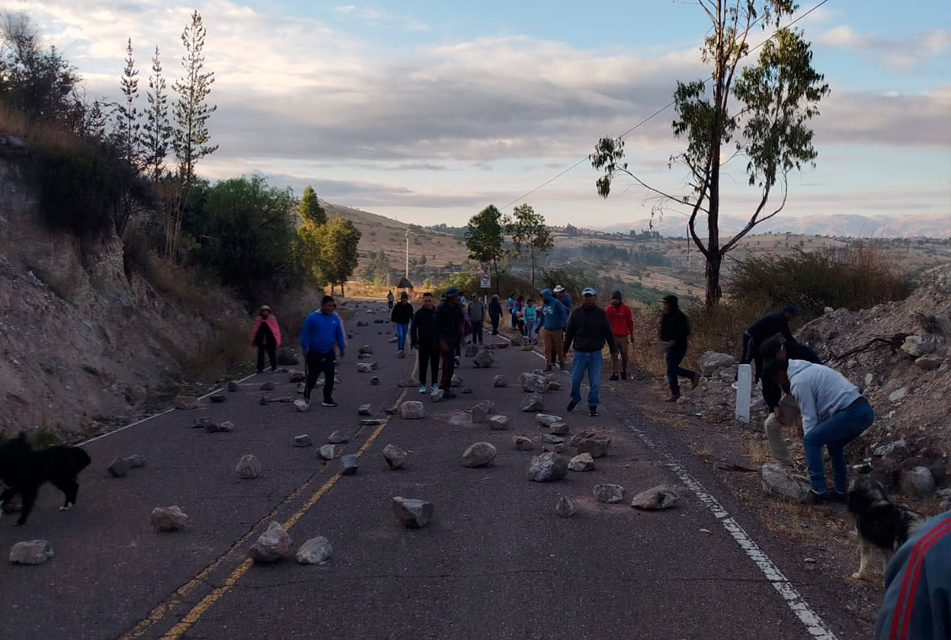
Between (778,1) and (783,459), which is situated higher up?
(778,1)

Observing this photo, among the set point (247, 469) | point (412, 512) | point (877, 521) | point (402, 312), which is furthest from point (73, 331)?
point (877, 521)

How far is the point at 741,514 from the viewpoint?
25.6 feet

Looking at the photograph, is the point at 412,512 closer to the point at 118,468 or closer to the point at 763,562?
the point at 763,562

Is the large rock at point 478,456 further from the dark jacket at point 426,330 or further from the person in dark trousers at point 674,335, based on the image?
the person in dark trousers at point 674,335

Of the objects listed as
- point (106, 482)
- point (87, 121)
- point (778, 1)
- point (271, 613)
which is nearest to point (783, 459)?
point (271, 613)

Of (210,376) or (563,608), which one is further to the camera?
(210,376)

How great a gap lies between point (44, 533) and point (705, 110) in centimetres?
2154

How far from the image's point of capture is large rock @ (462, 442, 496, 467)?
9938 mm

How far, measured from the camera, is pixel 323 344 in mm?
15227

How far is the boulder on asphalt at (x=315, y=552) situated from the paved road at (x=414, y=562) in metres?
0.08

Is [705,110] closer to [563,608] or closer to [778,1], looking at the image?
[778,1]

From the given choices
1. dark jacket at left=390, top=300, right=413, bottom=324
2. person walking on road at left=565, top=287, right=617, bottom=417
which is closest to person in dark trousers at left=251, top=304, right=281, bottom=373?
dark jacket at left=390, top=300, right=413, bottom=324

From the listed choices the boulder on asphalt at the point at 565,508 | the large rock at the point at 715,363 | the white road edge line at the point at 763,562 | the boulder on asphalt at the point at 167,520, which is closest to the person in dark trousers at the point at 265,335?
the large rock at the point at 715,363

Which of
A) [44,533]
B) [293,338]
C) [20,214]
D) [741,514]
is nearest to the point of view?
[44,533]
